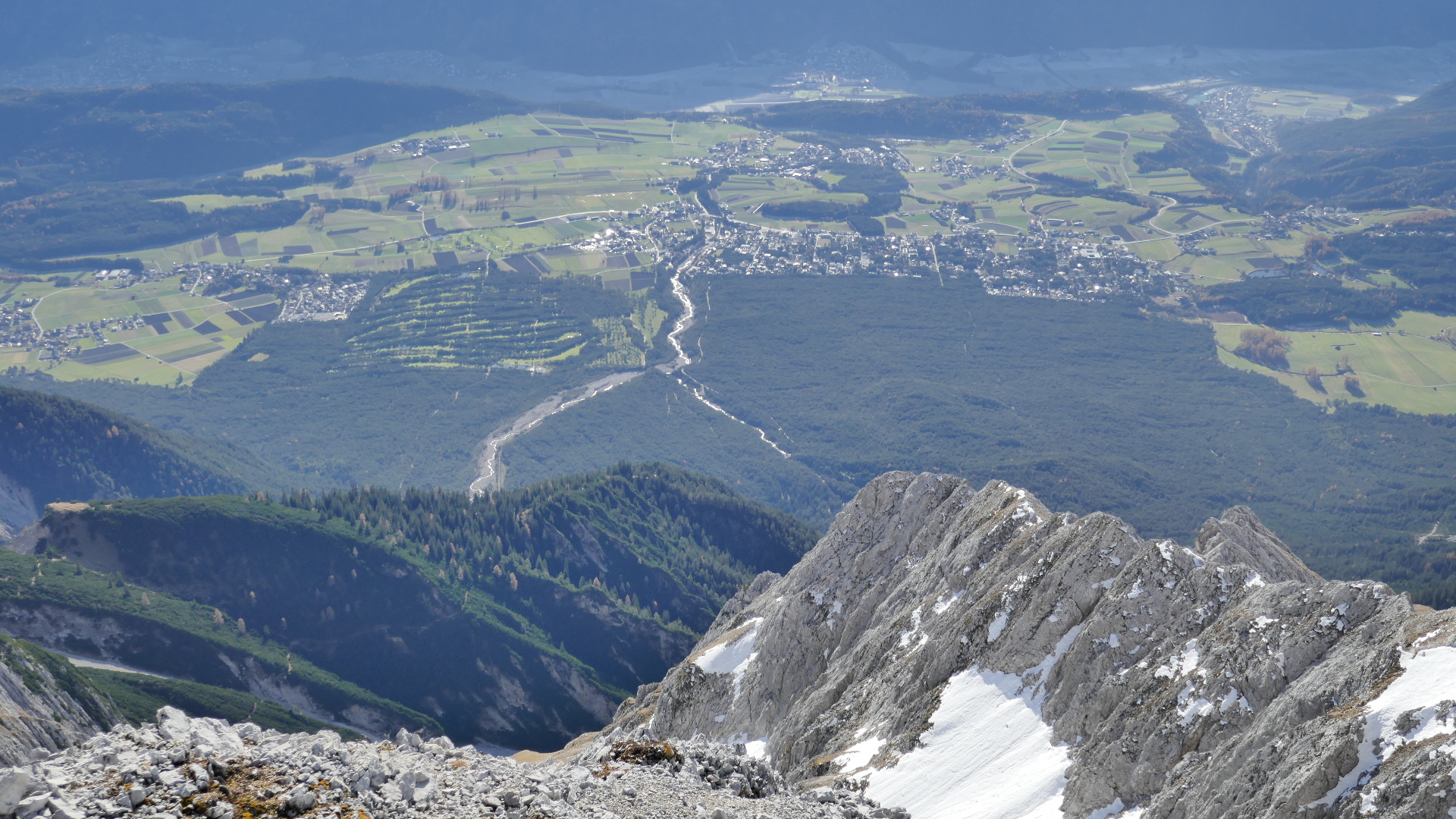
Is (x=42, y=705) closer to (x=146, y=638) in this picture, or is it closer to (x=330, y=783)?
(x=146, y=638)

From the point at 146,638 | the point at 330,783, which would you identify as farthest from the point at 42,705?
the point at 330,783

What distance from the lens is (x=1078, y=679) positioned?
8175 centimetres

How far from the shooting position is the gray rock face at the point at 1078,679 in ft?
189

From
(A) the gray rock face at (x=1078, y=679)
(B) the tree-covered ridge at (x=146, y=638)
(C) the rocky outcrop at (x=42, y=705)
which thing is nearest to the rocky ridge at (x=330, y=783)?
(A) the gray rock face at (x=1078, y=679)

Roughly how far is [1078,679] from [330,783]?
182 ft

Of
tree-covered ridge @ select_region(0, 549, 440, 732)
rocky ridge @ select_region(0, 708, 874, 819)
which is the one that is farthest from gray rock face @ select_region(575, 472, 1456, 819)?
tree-covered ridge @ select_region(0, 549, 440, 732)

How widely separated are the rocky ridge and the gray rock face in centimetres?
1894

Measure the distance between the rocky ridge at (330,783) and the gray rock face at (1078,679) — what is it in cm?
1894

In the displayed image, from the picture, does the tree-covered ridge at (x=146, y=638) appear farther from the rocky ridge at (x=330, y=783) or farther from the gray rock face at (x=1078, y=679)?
the rocky ridge at (x=330, y=783)

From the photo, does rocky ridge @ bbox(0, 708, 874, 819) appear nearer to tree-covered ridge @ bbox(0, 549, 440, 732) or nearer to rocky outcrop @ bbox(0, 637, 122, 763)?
rocky outcrop @ bbox(0, 637, 122, 763)

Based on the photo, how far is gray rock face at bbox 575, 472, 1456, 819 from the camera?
5769cm

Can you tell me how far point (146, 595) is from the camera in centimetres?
19938

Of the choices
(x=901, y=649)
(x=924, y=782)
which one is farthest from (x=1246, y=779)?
(x=901, y=649)

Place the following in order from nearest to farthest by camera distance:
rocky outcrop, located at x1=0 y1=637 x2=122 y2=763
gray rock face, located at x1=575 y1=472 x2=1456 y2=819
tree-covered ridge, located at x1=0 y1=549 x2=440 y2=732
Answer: gray rock face, located at x1=575 y1=472 x2=1456 y2=819 → rocky outcrop, located at x1=0 y1=637 x2=122 y2=763 → tree-covered ridge, located at x1=0 y1=549 x2=440 y2=732
